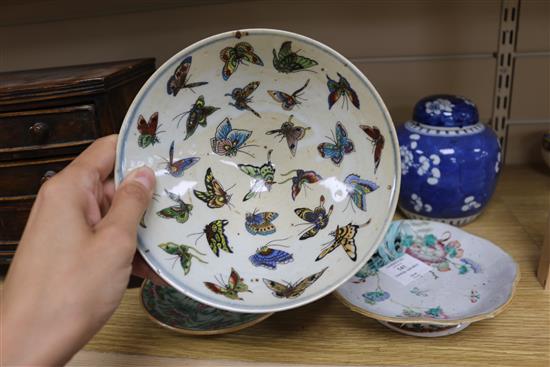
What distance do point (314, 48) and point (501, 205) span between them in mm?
554

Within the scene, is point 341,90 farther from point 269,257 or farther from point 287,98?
point 269,257

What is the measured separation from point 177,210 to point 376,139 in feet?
0.81

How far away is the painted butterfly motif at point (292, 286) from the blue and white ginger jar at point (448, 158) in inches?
11.6

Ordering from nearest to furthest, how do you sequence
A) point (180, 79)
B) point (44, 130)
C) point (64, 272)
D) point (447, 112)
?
point (64, 272) < point (180, 79) < point (44, 130) < point (447, 112)

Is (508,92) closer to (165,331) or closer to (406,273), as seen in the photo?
(406,273)

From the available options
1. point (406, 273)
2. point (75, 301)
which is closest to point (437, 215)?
point (406, 273)

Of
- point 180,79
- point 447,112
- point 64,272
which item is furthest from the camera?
point 447,112

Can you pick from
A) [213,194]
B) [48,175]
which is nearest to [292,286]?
[213,194]

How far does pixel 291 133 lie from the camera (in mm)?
546

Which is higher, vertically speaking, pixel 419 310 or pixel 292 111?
pixel 292 111

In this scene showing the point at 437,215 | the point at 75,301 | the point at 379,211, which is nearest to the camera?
the point at 75,301

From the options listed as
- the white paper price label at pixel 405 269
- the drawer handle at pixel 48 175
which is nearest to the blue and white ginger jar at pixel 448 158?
the white paper price label at pixel 405 269

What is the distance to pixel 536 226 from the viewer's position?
708mm

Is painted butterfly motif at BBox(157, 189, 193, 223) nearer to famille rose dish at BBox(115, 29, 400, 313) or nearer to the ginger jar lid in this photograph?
famille rose dish at BBox(115, 29, 400, 313)
